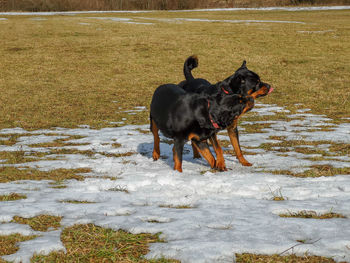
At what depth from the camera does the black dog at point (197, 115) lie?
5312 millimetres

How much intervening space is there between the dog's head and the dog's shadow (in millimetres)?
1223

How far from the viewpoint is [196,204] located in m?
4.16

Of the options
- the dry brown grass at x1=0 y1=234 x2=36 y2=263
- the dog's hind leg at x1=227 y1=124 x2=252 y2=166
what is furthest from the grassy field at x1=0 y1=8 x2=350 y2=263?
the dog's hind leg at x1=227 y1=124 x2=252 y2=166

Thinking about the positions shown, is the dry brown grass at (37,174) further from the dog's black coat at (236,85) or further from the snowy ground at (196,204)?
the dog's black coat at (236,85)

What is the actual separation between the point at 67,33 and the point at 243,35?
11867 mm

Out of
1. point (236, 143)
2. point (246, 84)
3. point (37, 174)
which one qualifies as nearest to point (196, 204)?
point (236, 143)

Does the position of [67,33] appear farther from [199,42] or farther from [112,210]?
[112,210]

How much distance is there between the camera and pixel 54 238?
10.7 ft

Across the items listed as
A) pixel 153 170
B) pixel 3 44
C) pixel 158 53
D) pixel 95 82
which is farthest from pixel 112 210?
pixel 3 44

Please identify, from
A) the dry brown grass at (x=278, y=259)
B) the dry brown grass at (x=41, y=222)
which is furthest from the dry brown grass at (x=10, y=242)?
the dry brown grass at (x=278, y=259)

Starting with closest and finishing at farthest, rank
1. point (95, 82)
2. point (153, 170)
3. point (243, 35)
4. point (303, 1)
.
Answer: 1. point (153, 170)
2. point (95, 82)
3. point (243, 35)
4. point (303, 1)

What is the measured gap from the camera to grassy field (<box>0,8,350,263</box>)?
6605 millimetres

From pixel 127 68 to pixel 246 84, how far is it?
13914mm

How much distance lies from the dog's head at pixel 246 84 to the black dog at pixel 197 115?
57 cm
